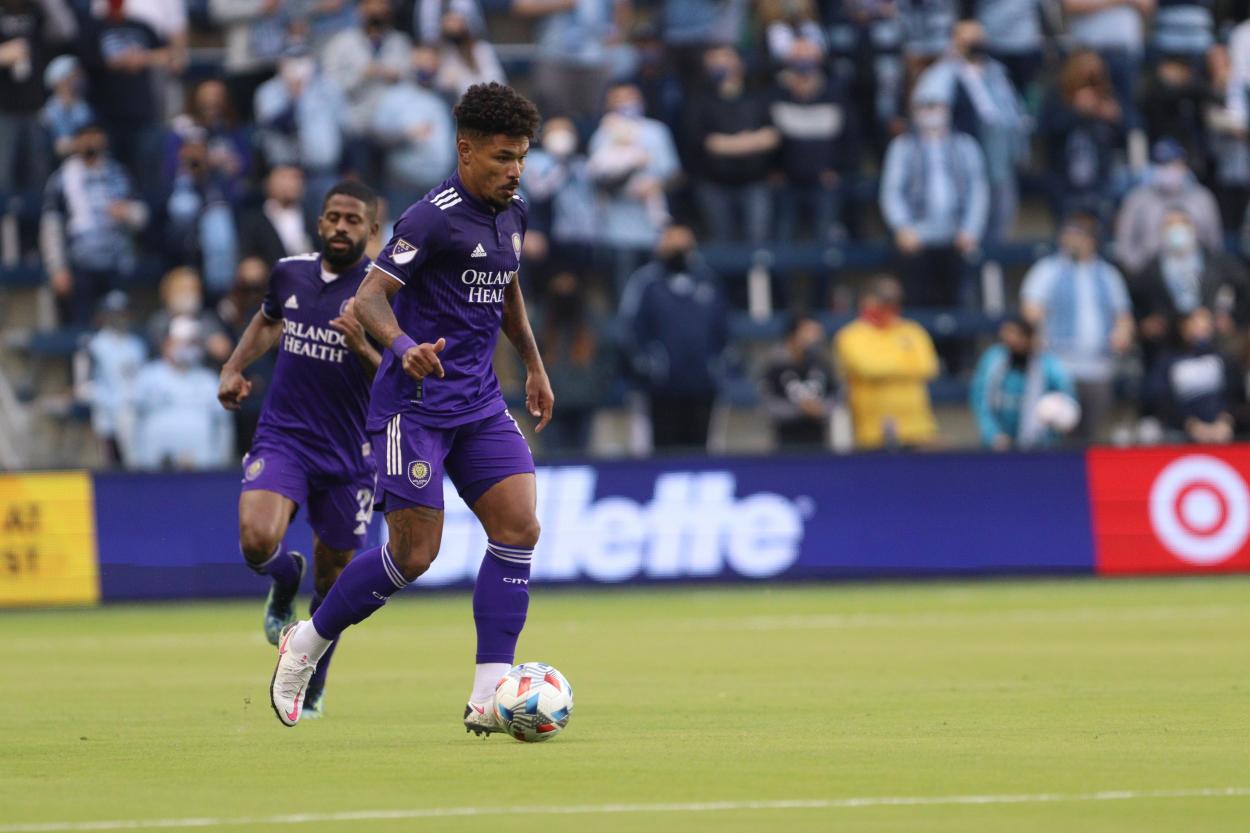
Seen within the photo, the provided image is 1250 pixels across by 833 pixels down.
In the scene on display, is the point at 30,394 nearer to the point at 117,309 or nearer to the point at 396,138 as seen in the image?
the point at 117,309

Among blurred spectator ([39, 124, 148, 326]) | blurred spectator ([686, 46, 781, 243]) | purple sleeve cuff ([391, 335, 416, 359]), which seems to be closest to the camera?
purple sleeve cuff ([391, 335, 416, 359])

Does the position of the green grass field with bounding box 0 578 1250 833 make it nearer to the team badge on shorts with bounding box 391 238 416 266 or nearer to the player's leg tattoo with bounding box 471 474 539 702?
the player's leg tattoo with bounding box 471 474 539 702

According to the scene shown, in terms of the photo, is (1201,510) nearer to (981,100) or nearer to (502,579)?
(981,100)

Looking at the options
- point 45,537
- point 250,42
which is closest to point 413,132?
point 250,42

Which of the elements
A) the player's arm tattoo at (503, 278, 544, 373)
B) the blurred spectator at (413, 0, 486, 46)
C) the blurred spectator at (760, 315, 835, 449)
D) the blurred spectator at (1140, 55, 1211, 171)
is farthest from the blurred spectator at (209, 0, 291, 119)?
the player's arm tattoo at (503, 278, 544, 373)

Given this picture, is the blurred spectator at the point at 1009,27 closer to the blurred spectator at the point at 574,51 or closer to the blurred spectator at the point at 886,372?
the blurred spectator at the point at 574,51

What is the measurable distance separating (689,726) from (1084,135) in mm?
15971

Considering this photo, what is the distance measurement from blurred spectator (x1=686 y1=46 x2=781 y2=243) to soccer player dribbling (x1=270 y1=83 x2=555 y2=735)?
13716mm

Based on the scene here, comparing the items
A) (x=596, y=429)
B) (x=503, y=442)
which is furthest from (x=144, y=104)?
(x=503, y=442)

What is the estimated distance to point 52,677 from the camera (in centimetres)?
1334

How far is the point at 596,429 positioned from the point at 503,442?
1394 centimetres

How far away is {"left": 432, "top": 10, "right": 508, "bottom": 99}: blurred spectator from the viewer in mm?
22453

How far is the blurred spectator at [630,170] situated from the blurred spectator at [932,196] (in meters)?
2.35

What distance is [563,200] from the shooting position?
2250cm
